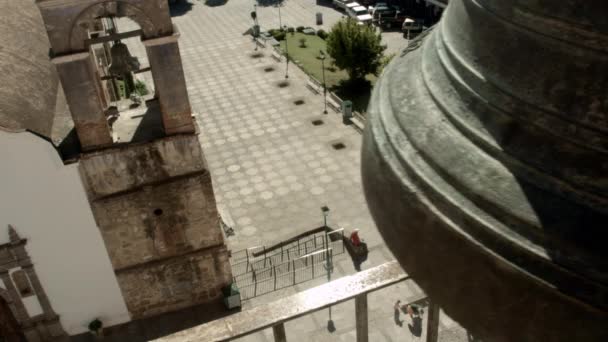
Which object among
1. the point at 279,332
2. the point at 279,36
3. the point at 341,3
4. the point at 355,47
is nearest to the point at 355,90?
the point at 355,47

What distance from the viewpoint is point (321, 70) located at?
29906 mm

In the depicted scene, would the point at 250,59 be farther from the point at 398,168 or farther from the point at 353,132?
the point at 398,168

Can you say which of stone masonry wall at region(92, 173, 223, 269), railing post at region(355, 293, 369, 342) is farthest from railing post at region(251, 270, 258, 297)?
railing post at region(355, 293, 369, 342)

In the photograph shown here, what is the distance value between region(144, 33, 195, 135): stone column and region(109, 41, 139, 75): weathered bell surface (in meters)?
0.95

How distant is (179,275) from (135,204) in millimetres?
2578

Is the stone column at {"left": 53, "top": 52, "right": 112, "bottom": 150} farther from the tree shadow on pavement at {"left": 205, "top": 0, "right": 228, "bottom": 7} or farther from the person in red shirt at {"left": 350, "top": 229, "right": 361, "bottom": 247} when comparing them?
the tree shadow on pavement at {"left": 205, "top": 0, "right": 228, "bottom": 7}

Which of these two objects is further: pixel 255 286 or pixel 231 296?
pixel 255 286

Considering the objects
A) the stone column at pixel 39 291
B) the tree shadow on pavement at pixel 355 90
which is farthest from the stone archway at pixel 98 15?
the tree shadow on pavement at pixel 355 90

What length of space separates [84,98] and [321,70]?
19.9m

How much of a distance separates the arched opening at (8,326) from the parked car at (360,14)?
27.9 meters

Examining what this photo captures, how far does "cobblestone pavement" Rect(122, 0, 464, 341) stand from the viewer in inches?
592

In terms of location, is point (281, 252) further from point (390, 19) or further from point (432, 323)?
point (390, 19)

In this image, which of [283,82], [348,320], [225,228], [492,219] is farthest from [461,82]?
[283,82]

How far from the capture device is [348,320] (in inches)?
563
